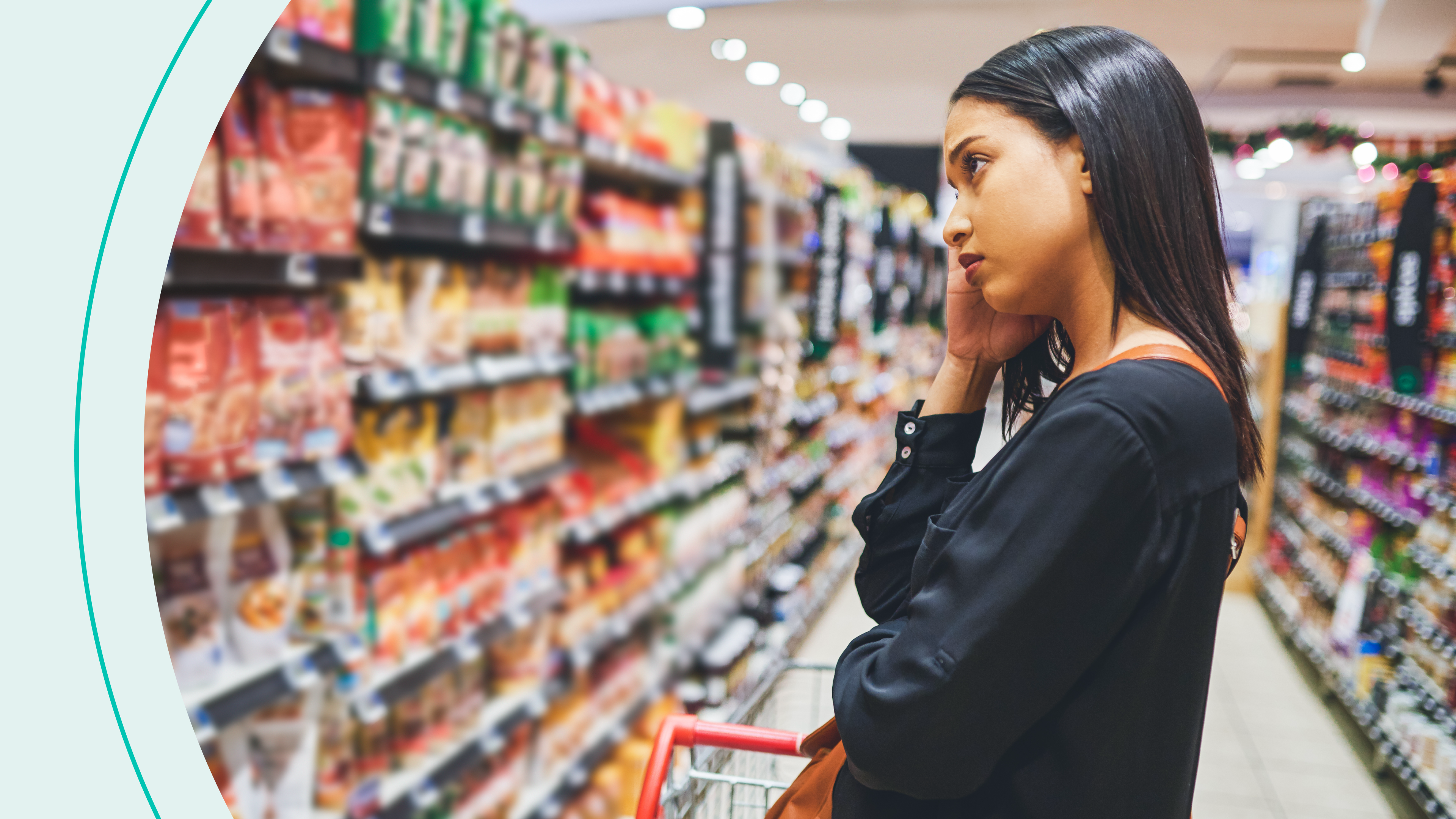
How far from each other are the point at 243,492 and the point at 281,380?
25 centimetres

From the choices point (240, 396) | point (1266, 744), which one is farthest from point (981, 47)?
point (240, 396)

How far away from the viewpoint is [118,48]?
2.75 ft

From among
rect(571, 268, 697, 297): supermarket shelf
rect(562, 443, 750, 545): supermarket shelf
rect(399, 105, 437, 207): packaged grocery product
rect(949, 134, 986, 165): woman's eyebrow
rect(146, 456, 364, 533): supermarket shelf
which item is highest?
rect(399, 105, 437, 207): packaged grocery product

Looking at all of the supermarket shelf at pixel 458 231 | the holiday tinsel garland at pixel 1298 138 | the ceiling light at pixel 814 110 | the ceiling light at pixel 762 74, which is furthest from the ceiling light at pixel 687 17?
the supermarket shelf at pixel 458 231

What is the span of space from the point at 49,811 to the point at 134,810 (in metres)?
0.06

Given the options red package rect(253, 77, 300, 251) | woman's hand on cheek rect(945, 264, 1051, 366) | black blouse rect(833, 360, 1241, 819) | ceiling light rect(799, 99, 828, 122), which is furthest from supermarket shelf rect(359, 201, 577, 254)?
ceiling light rect(799, 99, 828, 122)

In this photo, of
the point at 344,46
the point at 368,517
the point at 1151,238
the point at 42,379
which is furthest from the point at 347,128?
the point at 1151,238

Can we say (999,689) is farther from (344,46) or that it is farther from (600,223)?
(600,223)

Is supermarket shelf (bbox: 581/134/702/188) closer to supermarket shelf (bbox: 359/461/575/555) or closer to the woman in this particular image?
supermarket shelf (bbox: 359/461/575/555)

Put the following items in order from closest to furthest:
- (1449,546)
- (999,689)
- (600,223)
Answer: (999,689) → (600,223) → (1449,546)

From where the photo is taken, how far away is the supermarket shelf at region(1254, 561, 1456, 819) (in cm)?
338

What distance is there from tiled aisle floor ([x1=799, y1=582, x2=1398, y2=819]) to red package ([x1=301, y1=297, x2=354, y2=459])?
7.82 feet

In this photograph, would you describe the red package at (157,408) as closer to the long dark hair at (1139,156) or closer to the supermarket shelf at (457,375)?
the supermarket shelf at (457,375)

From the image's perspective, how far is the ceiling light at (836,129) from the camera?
10.1m
